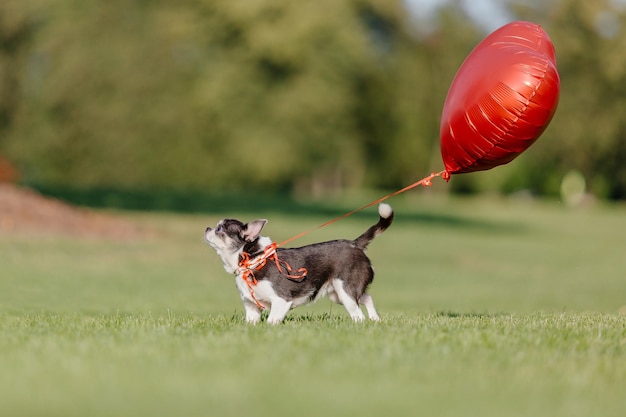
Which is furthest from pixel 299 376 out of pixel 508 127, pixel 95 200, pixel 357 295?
pixel 95 200

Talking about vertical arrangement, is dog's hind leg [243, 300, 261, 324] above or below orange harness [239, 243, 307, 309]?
below

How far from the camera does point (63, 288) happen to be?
14734 mm

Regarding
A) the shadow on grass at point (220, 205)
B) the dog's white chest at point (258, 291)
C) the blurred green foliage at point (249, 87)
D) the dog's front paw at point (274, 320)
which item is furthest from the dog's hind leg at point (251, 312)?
the blurred green foliage at point (249, 87)

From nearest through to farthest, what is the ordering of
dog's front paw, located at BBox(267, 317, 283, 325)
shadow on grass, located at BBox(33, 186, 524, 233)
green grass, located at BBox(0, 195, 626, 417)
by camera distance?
green grass, located at BBox(0, 195, 626, 417)
dog's front paw, located at BBox(267, 317, 283, 325)
shadow on grass, located at BBox(33, 186, 524, 233)

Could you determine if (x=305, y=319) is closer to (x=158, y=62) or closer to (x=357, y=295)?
(x=357, y=295)

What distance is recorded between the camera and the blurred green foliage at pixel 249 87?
46750 mm

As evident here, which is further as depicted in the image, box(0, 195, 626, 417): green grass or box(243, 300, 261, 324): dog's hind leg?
box(243, 300, 261, 324): dog's hind leg

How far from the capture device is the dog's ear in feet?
28.9

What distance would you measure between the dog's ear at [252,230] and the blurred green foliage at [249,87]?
34839 mm

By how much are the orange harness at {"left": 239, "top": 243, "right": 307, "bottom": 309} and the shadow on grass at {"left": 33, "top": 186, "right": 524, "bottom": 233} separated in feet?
72.2

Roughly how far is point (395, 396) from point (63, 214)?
63.1 feet

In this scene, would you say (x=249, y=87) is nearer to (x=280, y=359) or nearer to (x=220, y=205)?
(x=220, y=205)

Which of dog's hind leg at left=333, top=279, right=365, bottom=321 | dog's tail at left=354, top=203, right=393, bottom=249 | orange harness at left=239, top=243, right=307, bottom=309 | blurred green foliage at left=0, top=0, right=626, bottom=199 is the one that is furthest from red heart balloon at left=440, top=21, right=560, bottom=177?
blurred green foliage at left=0, top=0, right=626, bottom=199

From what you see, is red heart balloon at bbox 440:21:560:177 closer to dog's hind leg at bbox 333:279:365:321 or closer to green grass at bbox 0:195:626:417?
green grass at bbox 0:195:626:417
